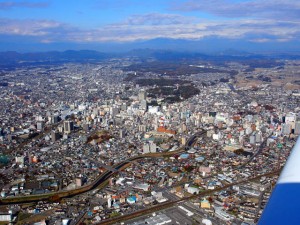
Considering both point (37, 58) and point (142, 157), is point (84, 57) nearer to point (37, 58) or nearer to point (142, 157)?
point (37, 58)

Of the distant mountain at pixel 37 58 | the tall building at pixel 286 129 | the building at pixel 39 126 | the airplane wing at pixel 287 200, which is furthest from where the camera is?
the distant mountain at pixel 37 58

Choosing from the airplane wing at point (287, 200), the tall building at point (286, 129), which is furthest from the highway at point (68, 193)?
the airplane wing at point (287, 200)

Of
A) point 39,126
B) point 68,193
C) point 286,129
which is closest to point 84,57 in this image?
point 39,126

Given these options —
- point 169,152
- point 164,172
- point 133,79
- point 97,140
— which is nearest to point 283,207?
point 164,172

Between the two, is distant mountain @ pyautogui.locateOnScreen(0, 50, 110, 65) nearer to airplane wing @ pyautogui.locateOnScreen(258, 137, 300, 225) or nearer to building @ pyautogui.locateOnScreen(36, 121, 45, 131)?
building @ pyautogui.locateOnScreen(36, 121, 45, 131)

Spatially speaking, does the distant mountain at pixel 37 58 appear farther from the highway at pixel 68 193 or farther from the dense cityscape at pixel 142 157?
the highway at pixel 68 193

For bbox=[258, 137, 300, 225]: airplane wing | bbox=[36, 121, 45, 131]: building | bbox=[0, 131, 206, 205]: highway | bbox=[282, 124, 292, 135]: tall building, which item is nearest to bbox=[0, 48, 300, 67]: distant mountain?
bbox=[36, 121, 45, 131]: building
